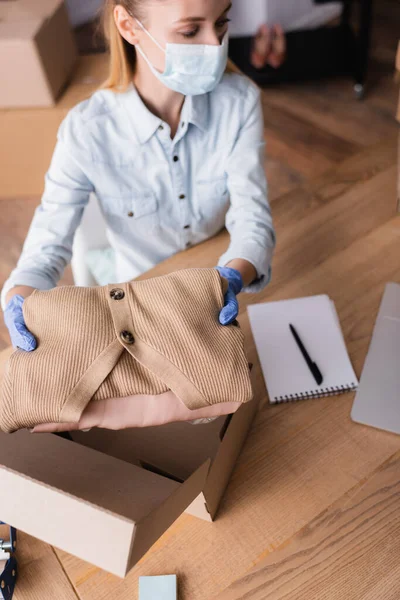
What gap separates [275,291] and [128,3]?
561 millimetres

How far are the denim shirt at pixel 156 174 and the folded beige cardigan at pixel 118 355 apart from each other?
0.98 feet

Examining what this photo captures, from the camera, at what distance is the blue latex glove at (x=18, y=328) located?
60cm

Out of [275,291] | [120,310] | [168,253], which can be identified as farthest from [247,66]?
[120,310]

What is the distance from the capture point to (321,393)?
786 millimetres

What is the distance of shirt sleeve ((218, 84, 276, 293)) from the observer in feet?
2.95

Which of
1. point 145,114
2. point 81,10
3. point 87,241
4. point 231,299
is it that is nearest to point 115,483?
point 231,299

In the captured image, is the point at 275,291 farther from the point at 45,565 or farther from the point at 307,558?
the point at 45,565

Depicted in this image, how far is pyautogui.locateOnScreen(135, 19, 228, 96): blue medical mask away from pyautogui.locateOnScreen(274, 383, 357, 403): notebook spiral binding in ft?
1.93

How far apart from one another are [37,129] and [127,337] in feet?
4.48

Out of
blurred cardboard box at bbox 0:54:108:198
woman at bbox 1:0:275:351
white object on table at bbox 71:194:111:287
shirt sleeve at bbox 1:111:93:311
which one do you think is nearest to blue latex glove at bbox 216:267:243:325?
woman at bbox 1:0:275:351

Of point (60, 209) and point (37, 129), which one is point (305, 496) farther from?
point (37, 129)

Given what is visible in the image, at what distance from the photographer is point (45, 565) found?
0.65 metres

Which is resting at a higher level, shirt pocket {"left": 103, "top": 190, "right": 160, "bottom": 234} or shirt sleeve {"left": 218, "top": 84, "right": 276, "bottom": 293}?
shirt sleeve {"left": 218, "top": 84, "right": 276, "bottom": 293}

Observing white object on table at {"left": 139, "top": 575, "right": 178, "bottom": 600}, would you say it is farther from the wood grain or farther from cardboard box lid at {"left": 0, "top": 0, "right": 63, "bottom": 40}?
cardboard box lid at {"left": 0, "top": 0, "right": 63, "bottom": 40}
